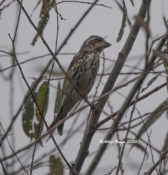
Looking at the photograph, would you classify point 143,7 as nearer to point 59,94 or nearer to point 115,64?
point 115,64

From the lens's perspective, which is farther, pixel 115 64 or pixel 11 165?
pixel 115 64

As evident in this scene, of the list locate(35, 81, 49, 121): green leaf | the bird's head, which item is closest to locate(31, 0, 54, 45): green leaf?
locate(35, 81, 49, 121): green leaf

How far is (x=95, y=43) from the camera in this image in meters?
6.13

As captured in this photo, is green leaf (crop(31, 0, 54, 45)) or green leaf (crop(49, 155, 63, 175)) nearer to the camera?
green leaf (crop(49, 155, 63, 175))

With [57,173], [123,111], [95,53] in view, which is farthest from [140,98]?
[95,53]

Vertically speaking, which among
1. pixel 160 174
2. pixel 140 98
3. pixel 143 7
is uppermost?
pixel 143 7

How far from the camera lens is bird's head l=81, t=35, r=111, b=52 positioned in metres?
5.86

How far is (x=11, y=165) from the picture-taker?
3100mm

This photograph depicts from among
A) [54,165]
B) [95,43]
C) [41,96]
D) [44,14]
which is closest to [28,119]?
[41,96]

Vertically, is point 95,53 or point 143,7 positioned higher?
point 143,7

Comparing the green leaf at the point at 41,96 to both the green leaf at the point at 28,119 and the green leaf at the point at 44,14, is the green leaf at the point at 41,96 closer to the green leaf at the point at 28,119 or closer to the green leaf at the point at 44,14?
the green leaf at the point at 28,119

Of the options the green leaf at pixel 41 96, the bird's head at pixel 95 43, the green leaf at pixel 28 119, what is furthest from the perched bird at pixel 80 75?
the green leaf at pixel 28 119

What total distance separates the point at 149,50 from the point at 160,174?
2.96 feet

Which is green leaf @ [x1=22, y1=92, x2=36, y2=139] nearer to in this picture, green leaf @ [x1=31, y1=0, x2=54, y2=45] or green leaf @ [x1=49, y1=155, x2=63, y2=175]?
green leaf @ [x1=49, y1=155, x2=63, y2=175]
